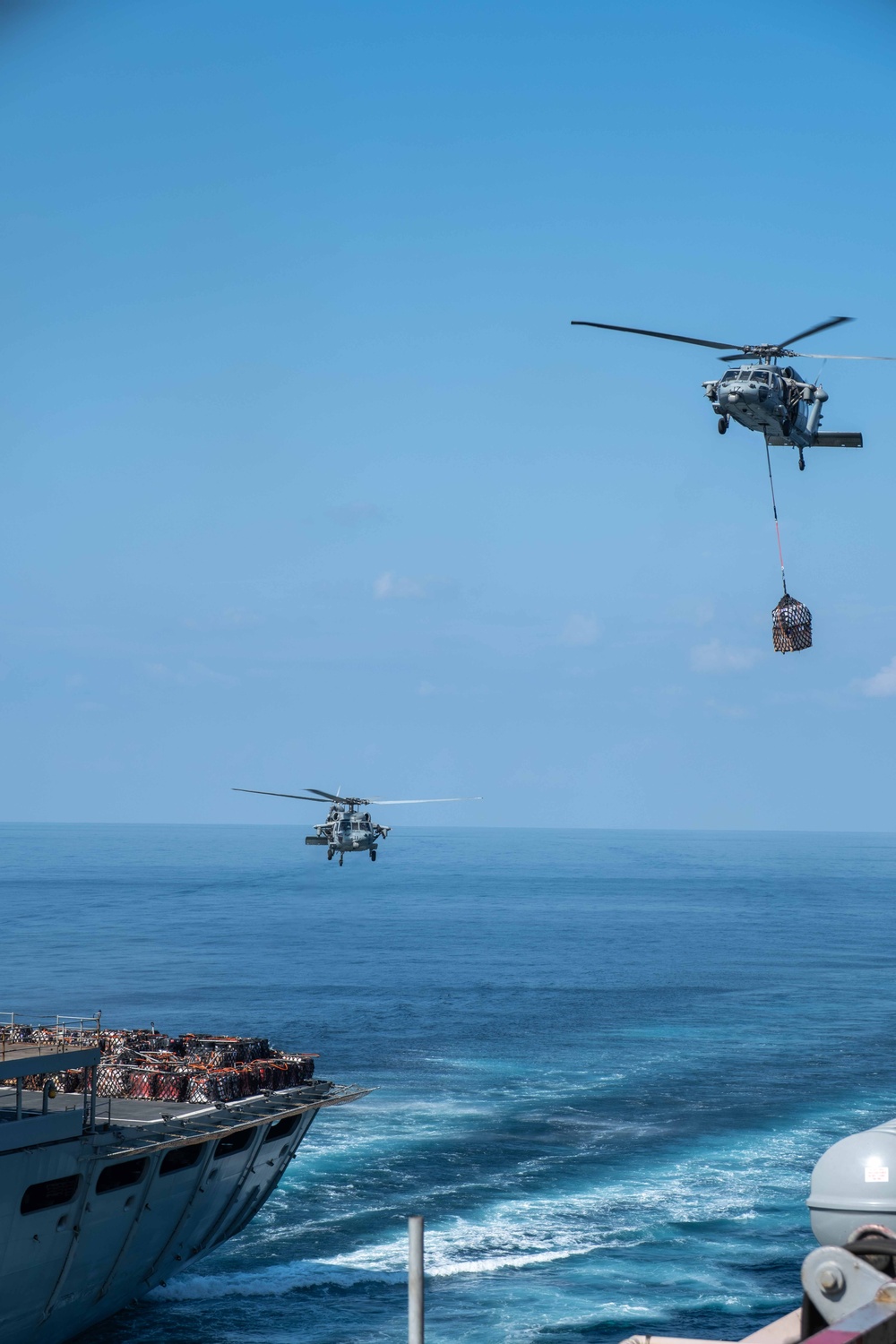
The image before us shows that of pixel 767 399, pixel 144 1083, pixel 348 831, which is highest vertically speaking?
pixel 767 399

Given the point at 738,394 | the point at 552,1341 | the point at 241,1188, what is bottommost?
the point at 552,1341

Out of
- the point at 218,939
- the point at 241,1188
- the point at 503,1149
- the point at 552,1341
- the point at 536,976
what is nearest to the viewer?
the point at 552,1341

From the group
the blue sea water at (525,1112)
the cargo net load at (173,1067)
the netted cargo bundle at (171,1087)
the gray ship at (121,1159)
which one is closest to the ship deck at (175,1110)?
the gray ship at (121,1159)

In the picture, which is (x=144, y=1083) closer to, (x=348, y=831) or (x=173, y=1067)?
(x=173, y=1067)

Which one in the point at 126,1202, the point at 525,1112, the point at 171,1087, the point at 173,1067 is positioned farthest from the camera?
the point at 525,1112

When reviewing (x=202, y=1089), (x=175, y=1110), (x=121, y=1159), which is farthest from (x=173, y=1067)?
(x=121, y=1159)

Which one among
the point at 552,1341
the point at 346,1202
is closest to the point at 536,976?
the point at 346,1202

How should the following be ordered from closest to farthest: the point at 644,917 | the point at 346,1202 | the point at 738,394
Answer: the point at 738,394 < the point at 346,1202 < the point at 644,917

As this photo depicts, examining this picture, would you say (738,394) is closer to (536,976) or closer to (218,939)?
(536,976)
